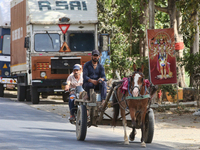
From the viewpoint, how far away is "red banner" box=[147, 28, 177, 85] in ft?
56.1

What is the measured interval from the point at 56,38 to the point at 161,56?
562cm

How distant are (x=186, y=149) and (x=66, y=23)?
12158mm

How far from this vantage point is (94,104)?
32.7ft

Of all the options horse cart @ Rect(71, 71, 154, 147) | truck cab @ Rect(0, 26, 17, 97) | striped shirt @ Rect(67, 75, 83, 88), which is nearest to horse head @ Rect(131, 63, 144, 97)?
horse cart @ Rect(71, 71, 154, 147)

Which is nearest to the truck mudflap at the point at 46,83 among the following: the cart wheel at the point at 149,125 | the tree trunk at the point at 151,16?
the tree trunk at the point at 151,16

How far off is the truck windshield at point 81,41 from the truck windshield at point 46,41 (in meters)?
0.67

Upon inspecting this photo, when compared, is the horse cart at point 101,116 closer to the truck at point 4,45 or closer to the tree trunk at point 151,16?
the tree trunk at point 151,16

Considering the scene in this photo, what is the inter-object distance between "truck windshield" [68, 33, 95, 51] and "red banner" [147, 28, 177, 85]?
4423mm

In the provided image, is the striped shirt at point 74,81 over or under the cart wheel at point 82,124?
over

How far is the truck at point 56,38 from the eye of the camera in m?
20.8

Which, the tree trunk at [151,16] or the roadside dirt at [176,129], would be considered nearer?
the roadside dirt at [176,129]

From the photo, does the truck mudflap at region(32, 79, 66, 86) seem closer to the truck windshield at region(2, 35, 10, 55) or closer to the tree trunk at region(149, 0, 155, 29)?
the tree trunk at region(149, 0, 155, 29)

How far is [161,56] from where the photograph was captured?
17.3 meters

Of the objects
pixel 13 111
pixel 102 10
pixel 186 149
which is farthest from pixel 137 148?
pixel 102 10
